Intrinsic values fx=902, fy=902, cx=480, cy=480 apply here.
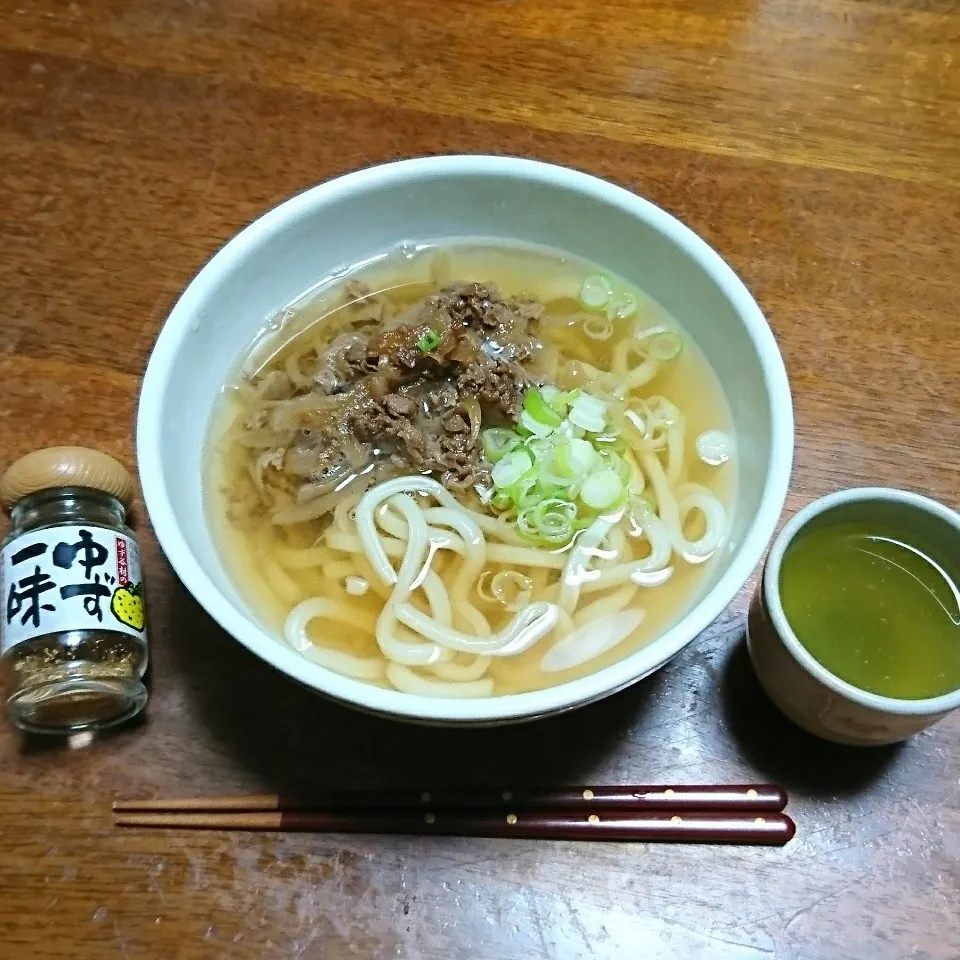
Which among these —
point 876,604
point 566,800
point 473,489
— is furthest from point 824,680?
point 473,489

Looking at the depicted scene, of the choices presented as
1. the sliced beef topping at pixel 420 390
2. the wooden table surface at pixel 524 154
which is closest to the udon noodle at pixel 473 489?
the sliced beef topping at pixel 420 390

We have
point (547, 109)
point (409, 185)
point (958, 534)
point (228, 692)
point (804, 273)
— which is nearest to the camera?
point (958, 534)

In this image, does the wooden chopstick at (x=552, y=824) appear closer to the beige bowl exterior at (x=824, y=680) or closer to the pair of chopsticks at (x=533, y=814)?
the pair of chopsticks at (x=533, y=814)

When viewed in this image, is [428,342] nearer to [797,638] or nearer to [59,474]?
[59,474]

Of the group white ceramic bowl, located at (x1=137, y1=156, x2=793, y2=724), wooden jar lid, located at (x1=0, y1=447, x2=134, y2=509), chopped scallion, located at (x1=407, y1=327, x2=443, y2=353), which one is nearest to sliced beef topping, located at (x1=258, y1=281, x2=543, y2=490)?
chopped scallion, located at (x1=407, y1=327, x2=443, y2=353)

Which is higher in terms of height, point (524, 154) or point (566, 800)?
point (524, 154)

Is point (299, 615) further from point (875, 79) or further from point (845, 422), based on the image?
point (875, 79)

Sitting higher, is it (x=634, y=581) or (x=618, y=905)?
(x=634, y=581)

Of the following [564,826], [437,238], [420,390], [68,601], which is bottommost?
[564,826]

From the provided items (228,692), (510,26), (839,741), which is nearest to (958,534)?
(839,741)
